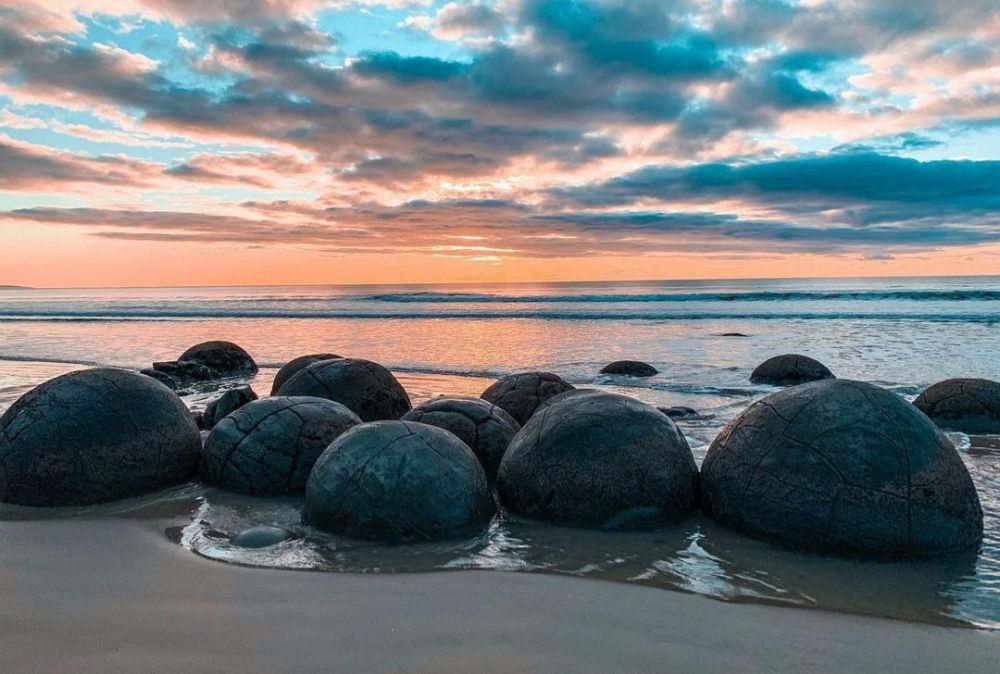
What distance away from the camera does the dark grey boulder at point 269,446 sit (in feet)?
20.5

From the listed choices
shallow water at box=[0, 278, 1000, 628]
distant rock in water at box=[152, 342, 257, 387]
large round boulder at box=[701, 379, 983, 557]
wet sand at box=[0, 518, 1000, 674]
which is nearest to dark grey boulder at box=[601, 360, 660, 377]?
shallow water at box=[0, 278, 1000, 628]

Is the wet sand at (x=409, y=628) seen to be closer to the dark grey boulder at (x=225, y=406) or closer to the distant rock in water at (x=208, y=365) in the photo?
the dark grey boulder at (x=225, y=406)

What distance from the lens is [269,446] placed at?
6320mm

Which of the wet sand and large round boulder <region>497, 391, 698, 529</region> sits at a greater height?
large round boulder <region>497, 391, 698, 529</region>

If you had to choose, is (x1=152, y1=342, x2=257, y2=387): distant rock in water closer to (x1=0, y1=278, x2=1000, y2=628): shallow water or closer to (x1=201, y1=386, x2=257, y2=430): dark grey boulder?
(x1=0, y1=278, x2=1000, y2=628): shallow water

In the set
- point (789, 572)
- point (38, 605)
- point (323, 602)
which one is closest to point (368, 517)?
point (323, 602)

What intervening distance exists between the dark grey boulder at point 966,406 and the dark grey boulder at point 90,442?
30.5ft

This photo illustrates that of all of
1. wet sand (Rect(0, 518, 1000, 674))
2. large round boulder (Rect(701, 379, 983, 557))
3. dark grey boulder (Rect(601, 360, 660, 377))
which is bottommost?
wet sand (Rect(0, 518, 1000, 674))

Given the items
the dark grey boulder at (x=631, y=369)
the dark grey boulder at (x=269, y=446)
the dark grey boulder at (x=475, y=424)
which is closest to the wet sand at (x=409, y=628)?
the dark grey boulder at (x=269, y=446)

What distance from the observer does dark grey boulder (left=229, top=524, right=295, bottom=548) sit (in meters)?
4.84

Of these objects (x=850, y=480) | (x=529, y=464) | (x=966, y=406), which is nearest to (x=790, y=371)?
(x=966, y=406)

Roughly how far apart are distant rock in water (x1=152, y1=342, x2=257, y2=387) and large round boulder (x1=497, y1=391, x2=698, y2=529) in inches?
425

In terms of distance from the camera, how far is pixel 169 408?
6.54 metres

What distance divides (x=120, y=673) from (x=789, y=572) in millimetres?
3754
